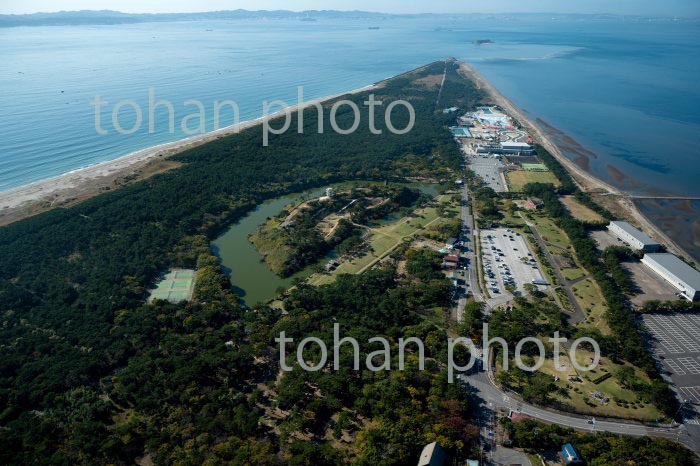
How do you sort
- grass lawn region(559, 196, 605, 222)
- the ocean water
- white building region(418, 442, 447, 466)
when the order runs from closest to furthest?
white building region(418, 442, 447, 466) < grass lawn region(559, 196, 605, 222) < the ocean water

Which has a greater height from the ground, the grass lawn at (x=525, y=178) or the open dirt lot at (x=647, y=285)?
the grass lawn at (x=525, y=178)

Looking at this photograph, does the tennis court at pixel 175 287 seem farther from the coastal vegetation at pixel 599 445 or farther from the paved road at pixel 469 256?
the coastal vegetation at pixel 599 445

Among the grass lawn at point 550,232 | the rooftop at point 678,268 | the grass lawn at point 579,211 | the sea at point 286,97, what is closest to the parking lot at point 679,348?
the rooftop at point 678,268

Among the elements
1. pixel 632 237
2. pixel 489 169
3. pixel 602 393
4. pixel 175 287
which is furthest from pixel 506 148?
pixel 175 287

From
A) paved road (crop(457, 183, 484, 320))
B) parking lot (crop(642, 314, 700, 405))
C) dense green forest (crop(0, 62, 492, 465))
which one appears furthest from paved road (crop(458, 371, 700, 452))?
paved road (crop(457, 183, 484, 320))

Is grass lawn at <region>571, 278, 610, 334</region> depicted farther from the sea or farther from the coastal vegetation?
the sea

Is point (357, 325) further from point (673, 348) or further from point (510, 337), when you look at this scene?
point (673, 348)

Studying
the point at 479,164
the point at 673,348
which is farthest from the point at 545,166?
the point at 673,348
